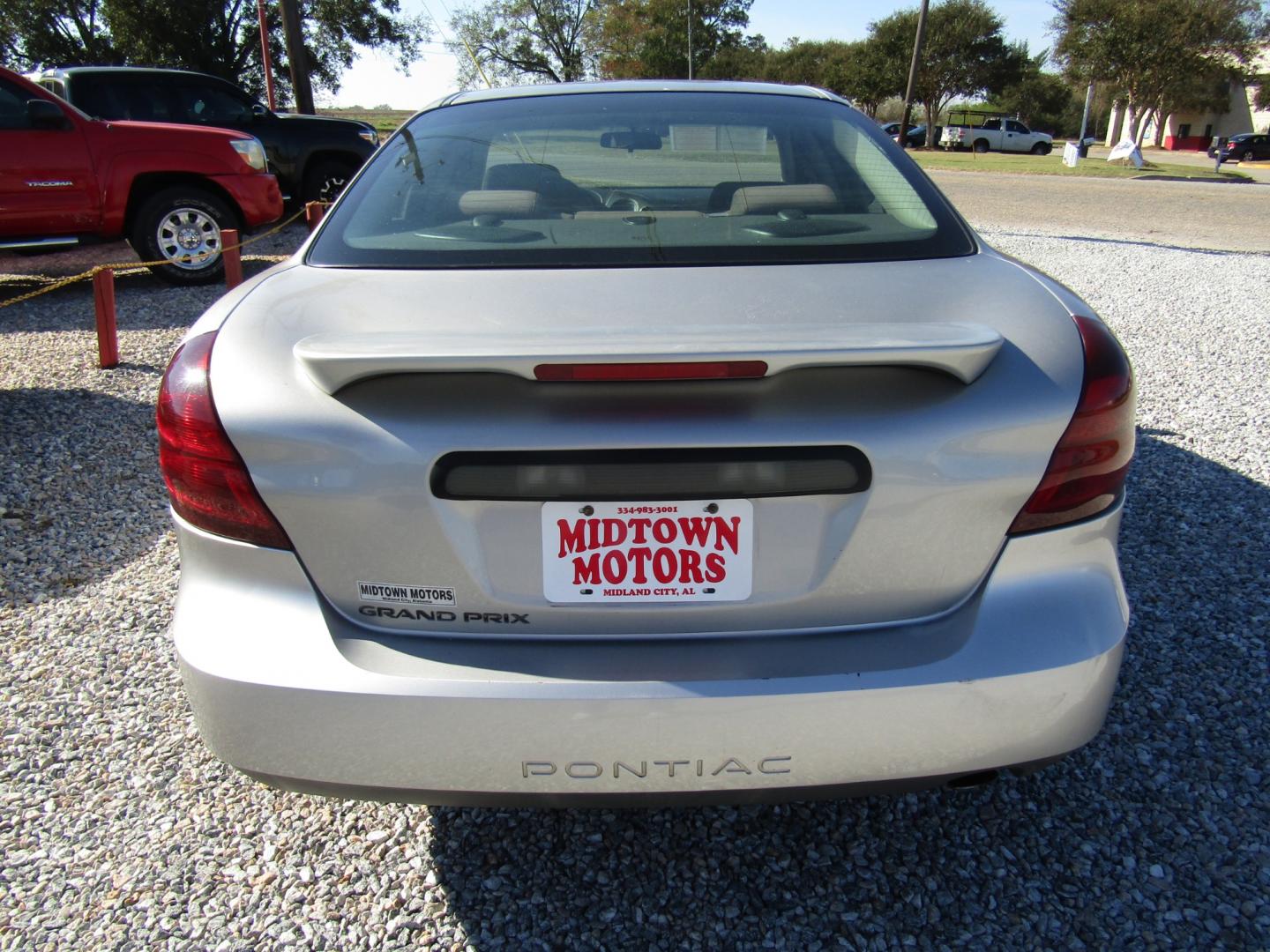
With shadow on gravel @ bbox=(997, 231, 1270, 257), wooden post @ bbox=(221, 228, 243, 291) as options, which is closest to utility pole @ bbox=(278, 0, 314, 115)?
wooden post @ bbox=(221, 228, 243, 291)

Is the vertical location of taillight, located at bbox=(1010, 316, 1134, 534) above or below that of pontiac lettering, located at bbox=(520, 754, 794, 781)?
above

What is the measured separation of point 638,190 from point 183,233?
6906mm

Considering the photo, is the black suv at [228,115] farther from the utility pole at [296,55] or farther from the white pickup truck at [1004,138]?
the white pickup truck at [1004,138]

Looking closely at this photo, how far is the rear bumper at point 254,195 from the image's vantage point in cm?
824

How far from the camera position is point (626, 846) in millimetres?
2074

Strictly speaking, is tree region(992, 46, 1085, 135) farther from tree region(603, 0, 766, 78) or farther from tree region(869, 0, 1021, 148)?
tree region(603, 0, 766, 78)

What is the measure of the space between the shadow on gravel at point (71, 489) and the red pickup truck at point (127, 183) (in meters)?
3.11

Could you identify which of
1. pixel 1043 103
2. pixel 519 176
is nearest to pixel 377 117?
pixel 1043 103

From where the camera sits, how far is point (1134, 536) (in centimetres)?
348

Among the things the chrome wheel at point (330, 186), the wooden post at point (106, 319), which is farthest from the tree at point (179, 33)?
the wooden post at point (106, 319)

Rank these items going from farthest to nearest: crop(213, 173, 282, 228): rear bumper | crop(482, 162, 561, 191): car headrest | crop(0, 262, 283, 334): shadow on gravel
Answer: crop(213, 173, 282, 228): rear bumper < crop(0, 262, 283, 334): shadow on gravel < crop(482, 162, 561, 191): car headrest

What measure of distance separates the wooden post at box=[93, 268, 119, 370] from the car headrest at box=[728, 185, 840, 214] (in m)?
4.73

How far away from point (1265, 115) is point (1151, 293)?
59739 mm

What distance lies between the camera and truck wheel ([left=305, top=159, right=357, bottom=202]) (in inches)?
450
